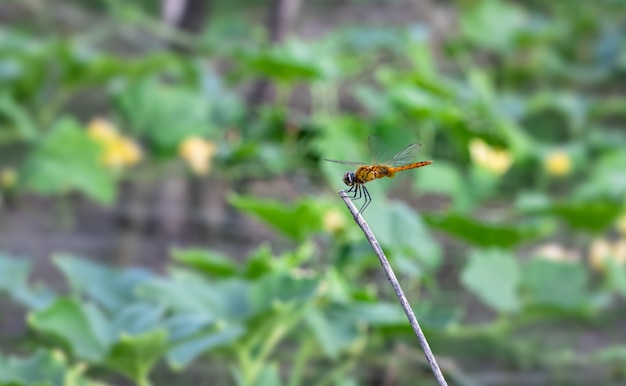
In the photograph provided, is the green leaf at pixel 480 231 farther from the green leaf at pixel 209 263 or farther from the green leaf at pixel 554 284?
the green leaf at pixel 209 263

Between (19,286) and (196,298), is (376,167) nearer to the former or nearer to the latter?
(196,298)

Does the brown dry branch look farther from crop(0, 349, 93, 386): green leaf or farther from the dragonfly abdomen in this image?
crop(0, 349, 93, 386): green leaf

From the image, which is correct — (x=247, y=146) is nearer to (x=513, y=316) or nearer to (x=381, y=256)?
(x=513, y=316)

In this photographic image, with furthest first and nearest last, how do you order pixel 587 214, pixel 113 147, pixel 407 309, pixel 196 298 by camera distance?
1. pixel 113 147
2. pixel 587 214
3. pixel 196 298
4. pixel 407 309

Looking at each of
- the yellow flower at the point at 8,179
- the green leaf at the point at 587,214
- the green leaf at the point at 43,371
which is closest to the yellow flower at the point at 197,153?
the yellow flower at the point at 8,179

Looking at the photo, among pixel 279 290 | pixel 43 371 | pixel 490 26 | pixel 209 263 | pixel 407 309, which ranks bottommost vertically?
pixel 407 309

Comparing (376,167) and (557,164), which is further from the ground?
(557,164)

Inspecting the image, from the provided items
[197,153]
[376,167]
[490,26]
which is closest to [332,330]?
[376,167]
